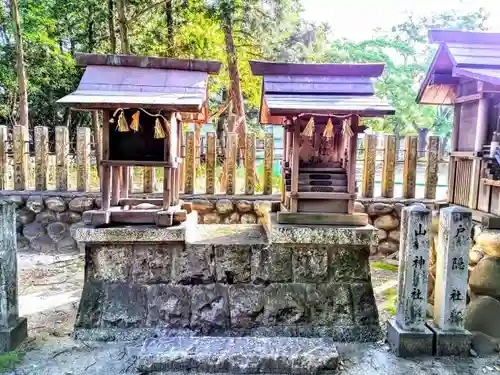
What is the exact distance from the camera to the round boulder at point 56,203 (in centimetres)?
758

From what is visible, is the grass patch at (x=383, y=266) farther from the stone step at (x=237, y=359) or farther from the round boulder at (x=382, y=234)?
the stone step at (x=237, y=359)

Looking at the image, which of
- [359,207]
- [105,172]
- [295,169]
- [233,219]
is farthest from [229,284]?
[359,207]

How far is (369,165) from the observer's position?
7.46 metres

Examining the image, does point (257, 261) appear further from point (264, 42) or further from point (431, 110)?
point (431, 110)

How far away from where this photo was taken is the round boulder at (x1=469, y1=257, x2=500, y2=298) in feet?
14.9

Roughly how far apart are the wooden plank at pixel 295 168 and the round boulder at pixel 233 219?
317 cm

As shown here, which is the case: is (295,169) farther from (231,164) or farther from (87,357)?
(231,164)

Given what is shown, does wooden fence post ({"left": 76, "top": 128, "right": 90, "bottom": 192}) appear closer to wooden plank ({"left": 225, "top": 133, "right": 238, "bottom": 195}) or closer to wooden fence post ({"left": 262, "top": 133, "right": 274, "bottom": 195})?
wooden plank ({"left": 225, "top": 133, "right": 238, "bottom": 195})

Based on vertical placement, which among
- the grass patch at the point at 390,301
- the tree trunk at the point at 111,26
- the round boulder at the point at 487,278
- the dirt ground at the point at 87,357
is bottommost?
the grass patch at the point at 390,301

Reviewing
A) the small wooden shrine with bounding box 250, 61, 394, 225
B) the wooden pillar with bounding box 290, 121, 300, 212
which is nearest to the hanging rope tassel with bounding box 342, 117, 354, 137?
the small wooden shrine with bounding box 250, 61, 394, 225

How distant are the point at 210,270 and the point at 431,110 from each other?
20.2 metres

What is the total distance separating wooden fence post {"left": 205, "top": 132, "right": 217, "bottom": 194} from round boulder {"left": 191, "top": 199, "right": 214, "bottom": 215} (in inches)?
8.5

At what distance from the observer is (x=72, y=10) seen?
14227 millimetres

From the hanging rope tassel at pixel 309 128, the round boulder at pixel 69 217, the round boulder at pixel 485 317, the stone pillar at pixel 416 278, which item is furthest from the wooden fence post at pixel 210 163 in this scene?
the round boulder at pixel 485 317
